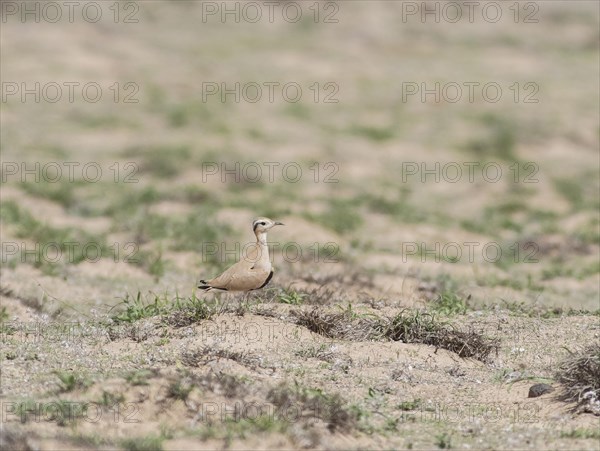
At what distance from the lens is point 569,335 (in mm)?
8320

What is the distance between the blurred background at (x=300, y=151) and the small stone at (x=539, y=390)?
2730mm

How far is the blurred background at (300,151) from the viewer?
12.2 m

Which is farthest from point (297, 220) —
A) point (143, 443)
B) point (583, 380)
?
point (143, 443)

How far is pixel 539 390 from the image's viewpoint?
7.02m

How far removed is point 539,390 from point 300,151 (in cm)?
1257

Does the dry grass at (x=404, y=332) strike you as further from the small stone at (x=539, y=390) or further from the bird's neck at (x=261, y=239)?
the bird's neck at (x=261, y=239)

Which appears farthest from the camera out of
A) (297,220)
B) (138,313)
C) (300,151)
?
(300,151)

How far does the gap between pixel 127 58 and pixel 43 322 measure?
17.6 metres

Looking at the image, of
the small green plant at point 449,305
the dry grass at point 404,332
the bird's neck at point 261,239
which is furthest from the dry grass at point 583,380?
the bird's neck at point 261,239

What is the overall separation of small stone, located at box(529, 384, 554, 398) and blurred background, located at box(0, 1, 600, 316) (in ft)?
8.96

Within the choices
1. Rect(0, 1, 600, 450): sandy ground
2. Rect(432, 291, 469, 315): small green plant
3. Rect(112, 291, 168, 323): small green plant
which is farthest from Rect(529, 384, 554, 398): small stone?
Rect(112, 291, 168, 323): small green plant

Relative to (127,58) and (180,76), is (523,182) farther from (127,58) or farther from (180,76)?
(127,58)

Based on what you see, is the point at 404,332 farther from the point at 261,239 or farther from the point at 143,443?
the point at 143,443

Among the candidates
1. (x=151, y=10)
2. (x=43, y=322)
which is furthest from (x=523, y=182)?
(x=151, y=10)
